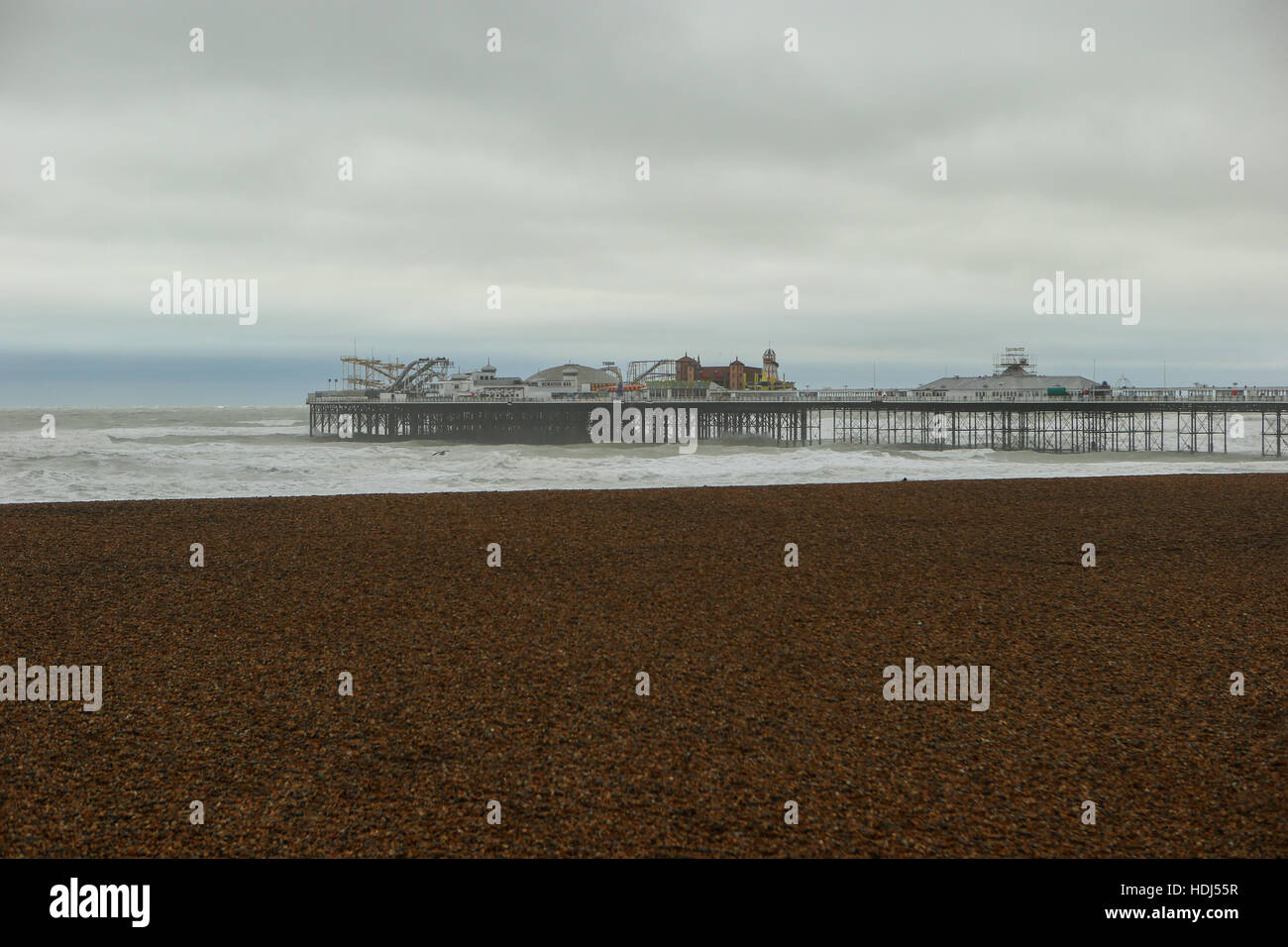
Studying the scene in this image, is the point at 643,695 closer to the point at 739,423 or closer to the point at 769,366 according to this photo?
the point at 739,423

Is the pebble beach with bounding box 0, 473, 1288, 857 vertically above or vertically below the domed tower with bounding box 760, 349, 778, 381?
below

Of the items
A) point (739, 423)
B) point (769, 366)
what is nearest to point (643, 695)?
point (739, 423)

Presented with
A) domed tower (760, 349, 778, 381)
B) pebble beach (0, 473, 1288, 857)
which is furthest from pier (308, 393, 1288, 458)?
pebble beach (0, 473, 1288, 857)

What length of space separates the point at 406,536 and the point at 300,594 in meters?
2.90

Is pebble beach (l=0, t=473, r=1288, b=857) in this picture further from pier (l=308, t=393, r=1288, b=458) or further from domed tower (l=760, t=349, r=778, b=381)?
domed tower (l=760, t=349, r=778, b=381)

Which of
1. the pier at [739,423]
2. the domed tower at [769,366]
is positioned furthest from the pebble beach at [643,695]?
the domed tower at [769,366]

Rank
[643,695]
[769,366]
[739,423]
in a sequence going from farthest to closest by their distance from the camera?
[769,366], [739,423], [643,695]

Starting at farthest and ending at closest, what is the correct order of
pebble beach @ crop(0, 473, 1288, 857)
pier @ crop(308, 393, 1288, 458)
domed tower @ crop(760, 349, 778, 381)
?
domed tower @ crop(760, 349, 778, 381)
pier @ crop(308, 393, 1288, 458)
pebble beach @ crop(0, 473, 1288, 857)

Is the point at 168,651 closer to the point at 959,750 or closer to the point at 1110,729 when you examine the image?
the point at 959,750

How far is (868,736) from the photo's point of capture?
4.85m

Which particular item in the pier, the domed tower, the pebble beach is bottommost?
the pebble beach
